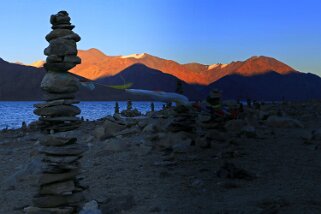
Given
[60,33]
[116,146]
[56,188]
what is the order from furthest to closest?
[116,146] < [56,188] < [60,33]

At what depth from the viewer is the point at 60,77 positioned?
35.2 feet

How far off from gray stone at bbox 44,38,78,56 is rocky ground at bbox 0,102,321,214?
191cm

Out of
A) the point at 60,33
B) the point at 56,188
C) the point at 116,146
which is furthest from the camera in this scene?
the point at 116,146

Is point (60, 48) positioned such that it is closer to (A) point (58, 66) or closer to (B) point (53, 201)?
(A) point (58, 66)

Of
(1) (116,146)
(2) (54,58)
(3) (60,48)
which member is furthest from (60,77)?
(1) (116,146)

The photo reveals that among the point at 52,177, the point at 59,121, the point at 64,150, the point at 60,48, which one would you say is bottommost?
the point at 52,177

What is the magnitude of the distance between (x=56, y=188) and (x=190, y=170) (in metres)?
6.30

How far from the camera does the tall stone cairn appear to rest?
10719mm

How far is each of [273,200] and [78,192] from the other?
4.97 m

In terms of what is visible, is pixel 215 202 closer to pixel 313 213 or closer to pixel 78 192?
pixel 313 213

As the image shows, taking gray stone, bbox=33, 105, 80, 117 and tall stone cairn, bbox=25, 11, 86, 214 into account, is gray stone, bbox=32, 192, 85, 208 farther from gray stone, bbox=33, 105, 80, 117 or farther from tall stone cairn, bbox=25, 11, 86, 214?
gray stone, bbox=33, 105, 80, 117

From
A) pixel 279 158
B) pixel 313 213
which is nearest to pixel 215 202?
pixel 313 213

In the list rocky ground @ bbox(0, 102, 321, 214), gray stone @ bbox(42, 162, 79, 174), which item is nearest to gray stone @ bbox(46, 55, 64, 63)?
rocky ground @ bbox(0, 102, 321, 214)

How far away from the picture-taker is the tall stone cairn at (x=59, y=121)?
1072 cm
